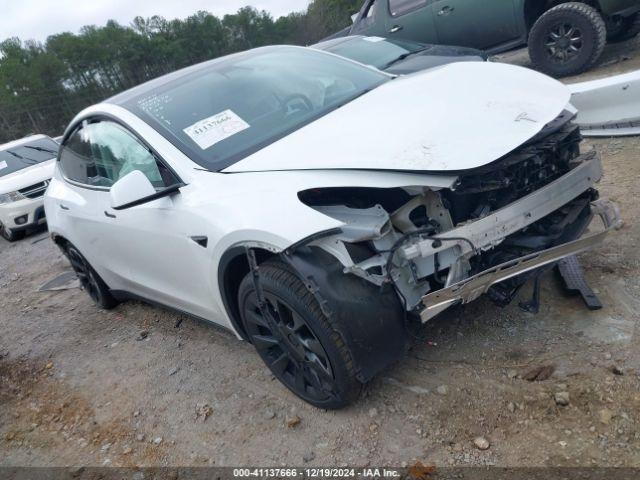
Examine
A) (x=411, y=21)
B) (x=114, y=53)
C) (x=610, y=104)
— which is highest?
(x=114, y=53)

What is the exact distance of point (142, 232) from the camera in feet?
9.70

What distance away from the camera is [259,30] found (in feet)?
Answer: 119

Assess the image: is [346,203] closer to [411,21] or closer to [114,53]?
[411,21]

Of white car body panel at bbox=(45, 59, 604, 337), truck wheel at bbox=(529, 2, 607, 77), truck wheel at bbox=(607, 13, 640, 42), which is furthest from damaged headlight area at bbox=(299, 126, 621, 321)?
truck wheel at bbox=(607, 13, 640, 42)

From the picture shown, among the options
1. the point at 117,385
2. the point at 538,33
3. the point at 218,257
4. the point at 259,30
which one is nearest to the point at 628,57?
the point at 538,33

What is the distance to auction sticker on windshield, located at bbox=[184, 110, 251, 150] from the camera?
2734mm

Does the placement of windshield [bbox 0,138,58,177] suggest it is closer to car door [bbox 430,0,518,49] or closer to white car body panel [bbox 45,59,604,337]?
white car body panel [bbox 45,59,604,337]

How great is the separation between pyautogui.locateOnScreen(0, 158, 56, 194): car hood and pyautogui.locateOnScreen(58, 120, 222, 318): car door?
5.49m

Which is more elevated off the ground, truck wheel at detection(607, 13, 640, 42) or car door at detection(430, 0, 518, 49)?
car door at detection(430, 0, 518, 49)

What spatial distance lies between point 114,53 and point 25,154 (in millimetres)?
29099

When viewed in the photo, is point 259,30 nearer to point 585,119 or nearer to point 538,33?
point 538,33

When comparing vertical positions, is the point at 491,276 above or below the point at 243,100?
below

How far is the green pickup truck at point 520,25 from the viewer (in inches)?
250

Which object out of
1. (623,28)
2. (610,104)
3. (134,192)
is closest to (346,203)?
(134,192)
